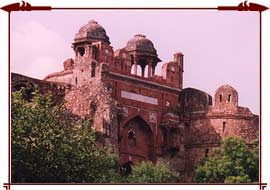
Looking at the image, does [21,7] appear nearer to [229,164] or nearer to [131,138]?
[229,164]

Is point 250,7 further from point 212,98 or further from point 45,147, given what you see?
point 212,98

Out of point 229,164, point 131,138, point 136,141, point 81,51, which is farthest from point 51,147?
point 136,141

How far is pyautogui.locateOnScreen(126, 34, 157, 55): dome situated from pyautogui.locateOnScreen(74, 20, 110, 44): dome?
40 centimetres

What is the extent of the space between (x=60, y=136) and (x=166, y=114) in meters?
4.77

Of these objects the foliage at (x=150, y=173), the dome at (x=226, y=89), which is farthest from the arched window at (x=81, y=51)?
the dome at (x=226, y=89)

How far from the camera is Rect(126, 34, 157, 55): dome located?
21.6 m

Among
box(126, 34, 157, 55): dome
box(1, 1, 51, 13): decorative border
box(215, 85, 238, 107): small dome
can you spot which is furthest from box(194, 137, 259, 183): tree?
box(1, 1, 51, 13): decorative border

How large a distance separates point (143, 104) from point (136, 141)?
24.9 inches

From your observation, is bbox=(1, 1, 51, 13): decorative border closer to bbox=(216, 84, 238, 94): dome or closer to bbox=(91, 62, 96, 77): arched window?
bbox=(216, 84, 238, 94): dome

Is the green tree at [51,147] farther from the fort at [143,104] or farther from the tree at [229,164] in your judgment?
the tree at [229,164]

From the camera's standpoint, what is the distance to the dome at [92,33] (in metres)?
21.0

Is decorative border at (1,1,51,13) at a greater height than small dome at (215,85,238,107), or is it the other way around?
decorative border at (1,1,51,13)

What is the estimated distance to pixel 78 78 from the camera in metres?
24.3

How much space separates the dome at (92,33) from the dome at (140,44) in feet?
1.30
